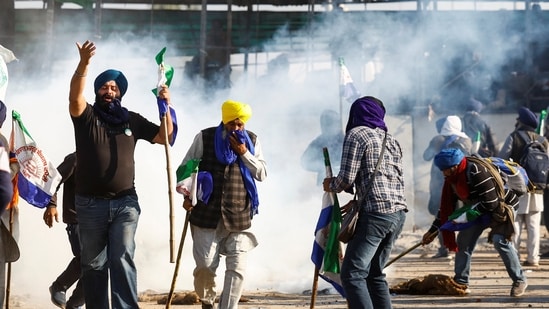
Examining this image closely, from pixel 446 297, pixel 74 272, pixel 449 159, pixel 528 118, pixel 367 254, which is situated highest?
pixel 528 118

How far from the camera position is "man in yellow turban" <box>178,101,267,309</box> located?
7.20m

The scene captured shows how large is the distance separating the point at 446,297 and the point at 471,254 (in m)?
0.43

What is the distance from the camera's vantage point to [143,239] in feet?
33.3

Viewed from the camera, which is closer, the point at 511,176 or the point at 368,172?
the point at 368,172

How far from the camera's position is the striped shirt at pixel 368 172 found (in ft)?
21.4

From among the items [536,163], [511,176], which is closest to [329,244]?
[511,176]

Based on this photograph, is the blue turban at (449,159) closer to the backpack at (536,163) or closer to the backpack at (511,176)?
the backpack at (511,176)

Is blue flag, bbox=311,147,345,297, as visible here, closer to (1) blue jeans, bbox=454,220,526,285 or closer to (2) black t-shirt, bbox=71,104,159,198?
(2) black t-shirt, bbox=71,104,159,198

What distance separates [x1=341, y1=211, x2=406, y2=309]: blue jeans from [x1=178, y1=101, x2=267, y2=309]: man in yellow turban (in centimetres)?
98

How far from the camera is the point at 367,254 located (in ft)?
21.3

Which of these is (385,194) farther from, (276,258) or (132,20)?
(132,20)

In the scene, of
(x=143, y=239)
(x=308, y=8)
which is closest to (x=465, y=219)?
(x=143, y=239)

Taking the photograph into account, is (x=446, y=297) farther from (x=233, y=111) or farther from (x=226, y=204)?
(x=233, y=111)

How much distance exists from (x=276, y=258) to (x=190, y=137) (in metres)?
2.10
